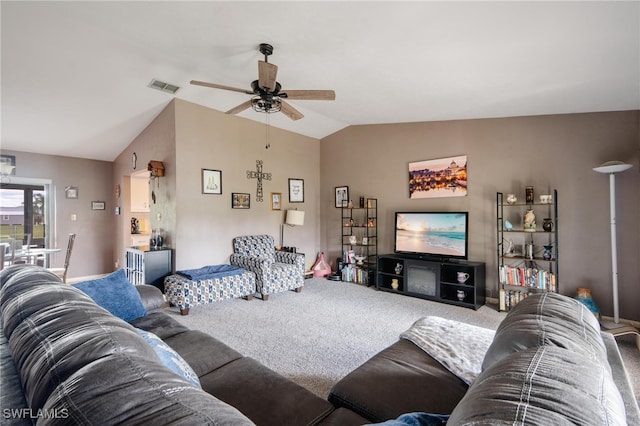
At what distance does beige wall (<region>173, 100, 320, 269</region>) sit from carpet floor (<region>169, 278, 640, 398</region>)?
3.39 feet

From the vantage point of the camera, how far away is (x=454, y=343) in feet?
5.94

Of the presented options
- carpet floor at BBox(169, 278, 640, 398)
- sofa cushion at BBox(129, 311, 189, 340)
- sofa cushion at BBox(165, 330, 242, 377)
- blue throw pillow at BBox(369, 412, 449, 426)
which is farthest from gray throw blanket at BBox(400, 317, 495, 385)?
sofa cushion at BBox(129, 311, 189, 340)

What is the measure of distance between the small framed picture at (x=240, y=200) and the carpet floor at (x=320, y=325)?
1584 millimetres

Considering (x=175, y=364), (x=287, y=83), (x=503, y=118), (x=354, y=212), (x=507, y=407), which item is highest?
(x=287, y=83)

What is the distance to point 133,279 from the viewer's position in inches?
178

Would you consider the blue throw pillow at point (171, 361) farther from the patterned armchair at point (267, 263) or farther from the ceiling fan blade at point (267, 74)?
the patterned armchair at point (267, 263)

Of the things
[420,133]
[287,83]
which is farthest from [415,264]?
[287,83]

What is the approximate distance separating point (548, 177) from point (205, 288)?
15.6 feet

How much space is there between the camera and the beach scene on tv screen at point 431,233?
4.36 m

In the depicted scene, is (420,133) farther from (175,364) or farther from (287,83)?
(175,364)

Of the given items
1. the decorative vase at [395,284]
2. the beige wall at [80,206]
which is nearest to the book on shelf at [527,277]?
the decorative vase at [395,284]

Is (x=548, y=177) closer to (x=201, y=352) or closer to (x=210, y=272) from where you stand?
(x=201, y=352)

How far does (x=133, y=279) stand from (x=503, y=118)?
5.95 m

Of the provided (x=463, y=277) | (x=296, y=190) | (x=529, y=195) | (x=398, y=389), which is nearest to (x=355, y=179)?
(x=296, y=190)
